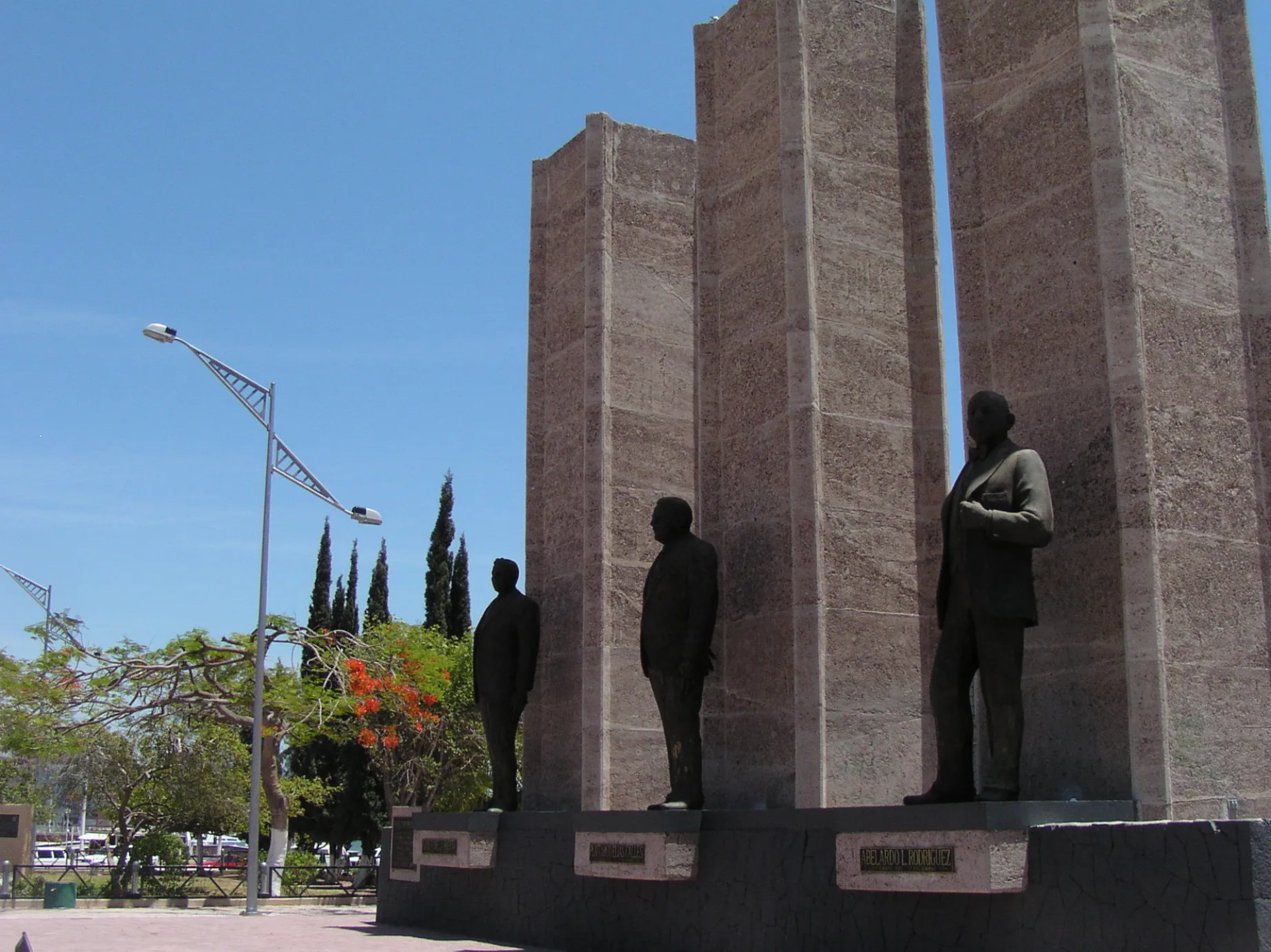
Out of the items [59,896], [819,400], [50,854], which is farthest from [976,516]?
[50,854]

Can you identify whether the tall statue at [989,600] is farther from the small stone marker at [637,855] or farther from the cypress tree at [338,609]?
the cypress tree at [338,609]

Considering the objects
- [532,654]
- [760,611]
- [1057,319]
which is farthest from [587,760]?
[1057,319]

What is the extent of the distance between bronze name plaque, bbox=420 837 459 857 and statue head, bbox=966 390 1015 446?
7676mm

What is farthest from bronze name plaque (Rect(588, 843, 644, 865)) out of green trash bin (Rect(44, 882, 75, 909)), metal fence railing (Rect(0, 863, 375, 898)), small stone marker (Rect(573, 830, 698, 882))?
metal fence railing (Rect(0, 863, 375, 898))

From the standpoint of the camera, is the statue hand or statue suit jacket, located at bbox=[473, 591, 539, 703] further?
statue suit jacket, located at bbox=[473, 591, 539, 703]

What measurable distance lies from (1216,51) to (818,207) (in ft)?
11.7

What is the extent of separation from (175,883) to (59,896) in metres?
5.58

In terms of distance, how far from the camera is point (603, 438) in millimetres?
15273

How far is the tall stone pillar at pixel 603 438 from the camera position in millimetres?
14617

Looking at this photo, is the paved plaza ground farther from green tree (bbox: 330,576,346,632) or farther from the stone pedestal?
green tree (bbox: 330,576,346,632)

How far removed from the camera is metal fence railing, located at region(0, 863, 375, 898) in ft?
96.0

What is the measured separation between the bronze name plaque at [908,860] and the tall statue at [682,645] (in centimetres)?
272

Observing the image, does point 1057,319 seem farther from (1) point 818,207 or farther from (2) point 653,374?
(2) point 653,374

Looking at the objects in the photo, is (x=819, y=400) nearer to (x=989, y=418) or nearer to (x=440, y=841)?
(x=989, y=418)
